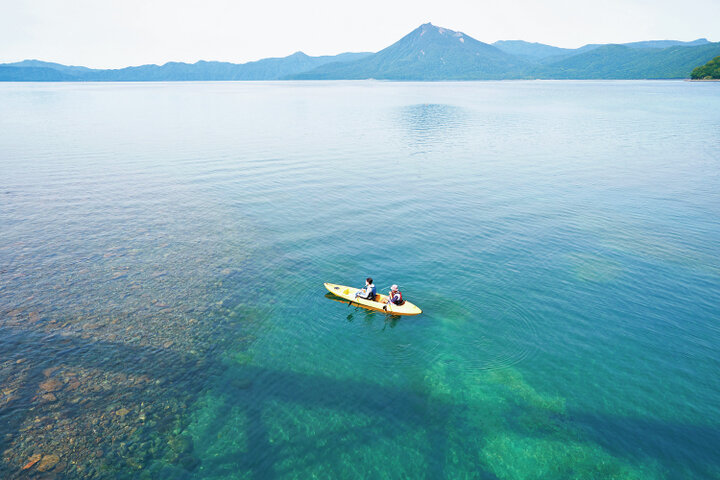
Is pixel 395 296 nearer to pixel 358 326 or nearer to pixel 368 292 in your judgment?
pixel 368 292

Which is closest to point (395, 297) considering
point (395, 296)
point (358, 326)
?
point (395, 296)

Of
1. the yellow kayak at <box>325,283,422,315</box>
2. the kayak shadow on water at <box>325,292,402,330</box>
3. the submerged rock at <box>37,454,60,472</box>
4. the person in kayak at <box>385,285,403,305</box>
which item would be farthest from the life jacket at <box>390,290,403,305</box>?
the submerged rock at <box>37,454,60,472</box>

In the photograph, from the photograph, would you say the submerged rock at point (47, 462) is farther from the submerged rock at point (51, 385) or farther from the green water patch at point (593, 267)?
the green water patch at point (593, 267)

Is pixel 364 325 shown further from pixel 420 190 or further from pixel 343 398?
pixel 420 190

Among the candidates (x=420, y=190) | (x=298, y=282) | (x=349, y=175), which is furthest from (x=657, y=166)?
(x=298, y=282)

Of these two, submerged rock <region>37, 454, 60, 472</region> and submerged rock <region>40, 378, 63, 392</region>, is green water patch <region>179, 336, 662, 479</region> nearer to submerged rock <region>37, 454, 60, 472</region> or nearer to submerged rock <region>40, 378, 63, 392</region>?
submerged rock <region>37, 454, 60, 472</region>

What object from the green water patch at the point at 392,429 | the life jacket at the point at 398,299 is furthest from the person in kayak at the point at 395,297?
the green water patch at the point at 392,429

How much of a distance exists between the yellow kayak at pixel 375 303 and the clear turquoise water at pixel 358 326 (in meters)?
0.79

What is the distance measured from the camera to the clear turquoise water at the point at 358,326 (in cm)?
1828

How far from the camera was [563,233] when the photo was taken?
40.5 metres

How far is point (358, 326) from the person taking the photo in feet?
90.8

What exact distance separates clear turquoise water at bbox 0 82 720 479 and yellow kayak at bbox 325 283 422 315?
31.1 inches

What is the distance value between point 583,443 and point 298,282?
72.3 feet

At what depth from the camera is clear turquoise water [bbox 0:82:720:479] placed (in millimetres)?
18281
